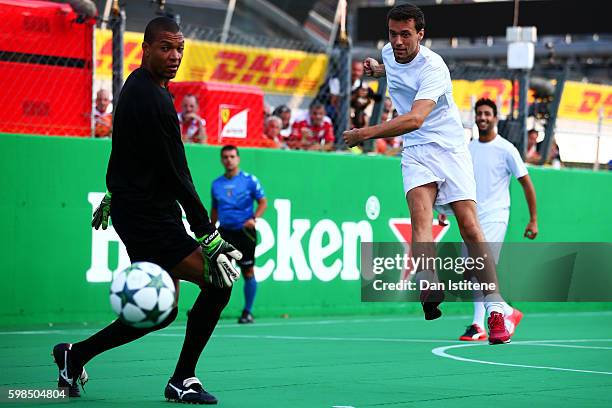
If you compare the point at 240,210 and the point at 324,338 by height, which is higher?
the point at 240,210

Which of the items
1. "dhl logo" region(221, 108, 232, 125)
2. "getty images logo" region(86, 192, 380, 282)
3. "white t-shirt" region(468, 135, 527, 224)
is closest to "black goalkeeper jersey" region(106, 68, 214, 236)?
"white t-shirt" region(468, 135, 527, 224)

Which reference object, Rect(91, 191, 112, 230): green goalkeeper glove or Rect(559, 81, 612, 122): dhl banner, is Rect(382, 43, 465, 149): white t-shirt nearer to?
Rect(91, 191, 112, 230): green goalkeeper glove

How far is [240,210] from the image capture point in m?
15.8

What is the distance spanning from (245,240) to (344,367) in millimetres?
5482

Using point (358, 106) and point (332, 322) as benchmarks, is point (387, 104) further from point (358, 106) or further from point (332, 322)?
point (332, 322)

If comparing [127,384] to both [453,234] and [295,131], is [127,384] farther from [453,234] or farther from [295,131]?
[453,234]

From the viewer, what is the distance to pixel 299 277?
17.4m

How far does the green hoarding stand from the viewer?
14500mm

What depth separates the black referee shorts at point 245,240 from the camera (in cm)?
1581

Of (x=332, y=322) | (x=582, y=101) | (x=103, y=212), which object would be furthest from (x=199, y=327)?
(x=582, y=101)

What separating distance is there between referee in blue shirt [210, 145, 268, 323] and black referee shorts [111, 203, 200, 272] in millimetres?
7927

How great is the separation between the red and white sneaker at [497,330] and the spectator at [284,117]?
779 cm

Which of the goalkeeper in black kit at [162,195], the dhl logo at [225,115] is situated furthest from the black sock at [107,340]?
the dhl logo at [225,115]

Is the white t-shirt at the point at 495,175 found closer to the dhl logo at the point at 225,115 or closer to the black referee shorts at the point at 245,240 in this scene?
the black referee shorts at the point at 245,240
